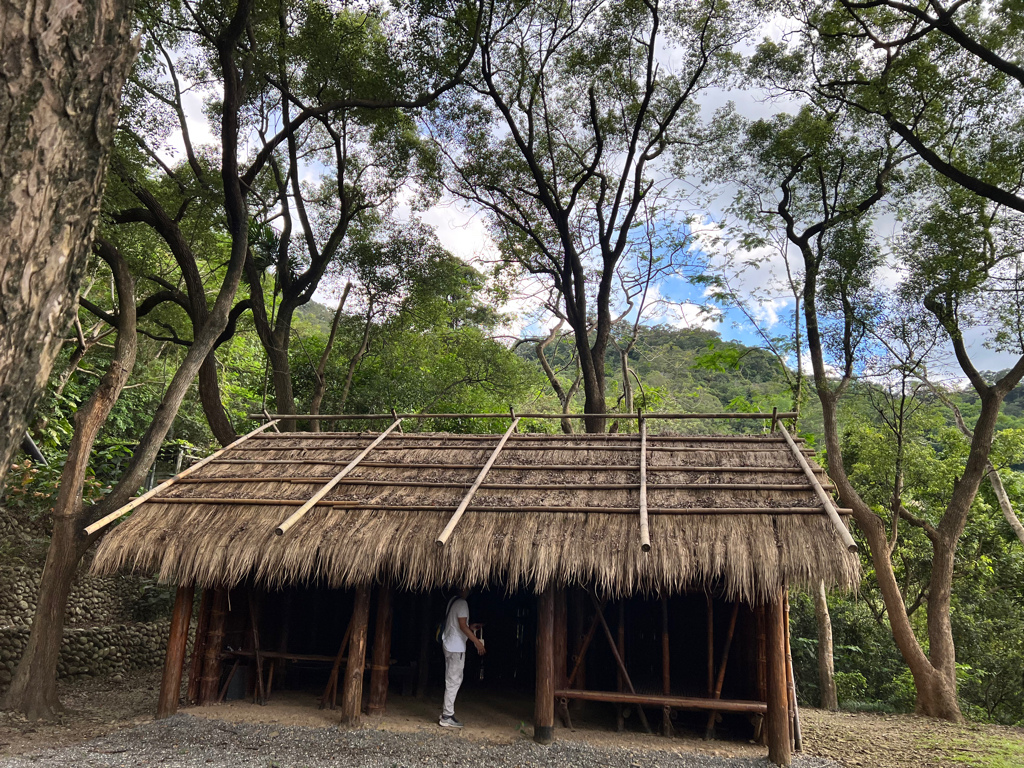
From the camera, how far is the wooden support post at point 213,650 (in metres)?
6.83

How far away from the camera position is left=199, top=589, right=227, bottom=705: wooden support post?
683cm

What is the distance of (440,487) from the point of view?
6691 millimetres

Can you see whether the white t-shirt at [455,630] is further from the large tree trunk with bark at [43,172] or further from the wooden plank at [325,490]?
the large tree trunk with bark at [43,172]

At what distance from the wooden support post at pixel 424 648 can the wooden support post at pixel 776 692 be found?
12.1 ft

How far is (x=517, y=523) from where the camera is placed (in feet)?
19.6

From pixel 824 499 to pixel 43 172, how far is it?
227 inches

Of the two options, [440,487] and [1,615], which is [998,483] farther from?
[1,615]

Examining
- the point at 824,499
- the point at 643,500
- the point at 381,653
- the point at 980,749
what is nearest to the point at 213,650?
the point at 381,653

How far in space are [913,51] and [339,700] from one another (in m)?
11.5

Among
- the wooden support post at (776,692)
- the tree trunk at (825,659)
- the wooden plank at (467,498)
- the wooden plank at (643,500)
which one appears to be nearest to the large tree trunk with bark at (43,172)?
the wooden plank at (467,498)

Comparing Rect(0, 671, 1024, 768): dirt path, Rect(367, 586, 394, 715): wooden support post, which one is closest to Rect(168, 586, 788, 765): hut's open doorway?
Rect(367, 586, 394, 715): wooden support post

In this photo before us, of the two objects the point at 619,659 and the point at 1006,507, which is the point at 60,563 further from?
the point at 1006,507

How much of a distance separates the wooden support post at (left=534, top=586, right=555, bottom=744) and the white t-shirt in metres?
0.82

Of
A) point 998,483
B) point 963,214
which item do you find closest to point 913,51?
point 963,214
